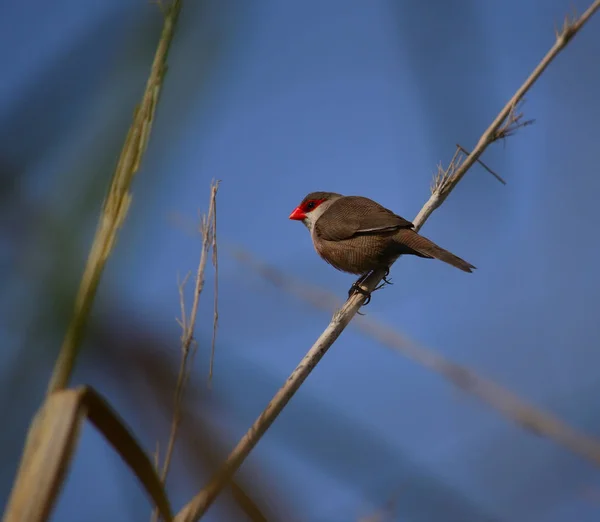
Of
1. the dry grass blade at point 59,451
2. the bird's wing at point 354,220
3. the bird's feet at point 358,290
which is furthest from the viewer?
the bird's wing at point 354,220

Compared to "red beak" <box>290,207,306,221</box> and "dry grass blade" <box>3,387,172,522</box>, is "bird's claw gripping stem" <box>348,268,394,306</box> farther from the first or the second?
"dry grass blade" <box>3,387,172,522</box>

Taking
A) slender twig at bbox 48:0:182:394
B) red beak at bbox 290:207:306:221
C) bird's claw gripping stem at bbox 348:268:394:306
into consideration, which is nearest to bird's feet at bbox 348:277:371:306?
bird's claw gripping stem at bbox 348:268:394:306

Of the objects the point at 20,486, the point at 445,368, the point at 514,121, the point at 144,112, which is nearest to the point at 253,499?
the point at 20,486

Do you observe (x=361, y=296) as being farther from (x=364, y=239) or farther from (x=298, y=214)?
(x=298, y=214)

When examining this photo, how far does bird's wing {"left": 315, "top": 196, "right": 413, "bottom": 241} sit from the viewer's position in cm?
448

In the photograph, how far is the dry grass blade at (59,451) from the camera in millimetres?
673

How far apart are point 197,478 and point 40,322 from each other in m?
0.19

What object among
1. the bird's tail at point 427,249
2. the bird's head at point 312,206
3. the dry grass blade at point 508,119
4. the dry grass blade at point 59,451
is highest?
the dry grass blade at point 508,119

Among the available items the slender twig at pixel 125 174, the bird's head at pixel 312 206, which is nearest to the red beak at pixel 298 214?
the bird's head at pixel 312 206

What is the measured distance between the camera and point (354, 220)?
490cm

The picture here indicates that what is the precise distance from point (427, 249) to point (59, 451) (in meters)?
3.47

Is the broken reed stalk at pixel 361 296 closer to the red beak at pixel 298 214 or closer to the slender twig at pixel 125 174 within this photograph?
the slender twig at pixel 125 174

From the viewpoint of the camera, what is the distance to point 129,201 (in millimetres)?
784

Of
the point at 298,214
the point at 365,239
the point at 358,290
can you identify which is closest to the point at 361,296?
the point at 358,290
